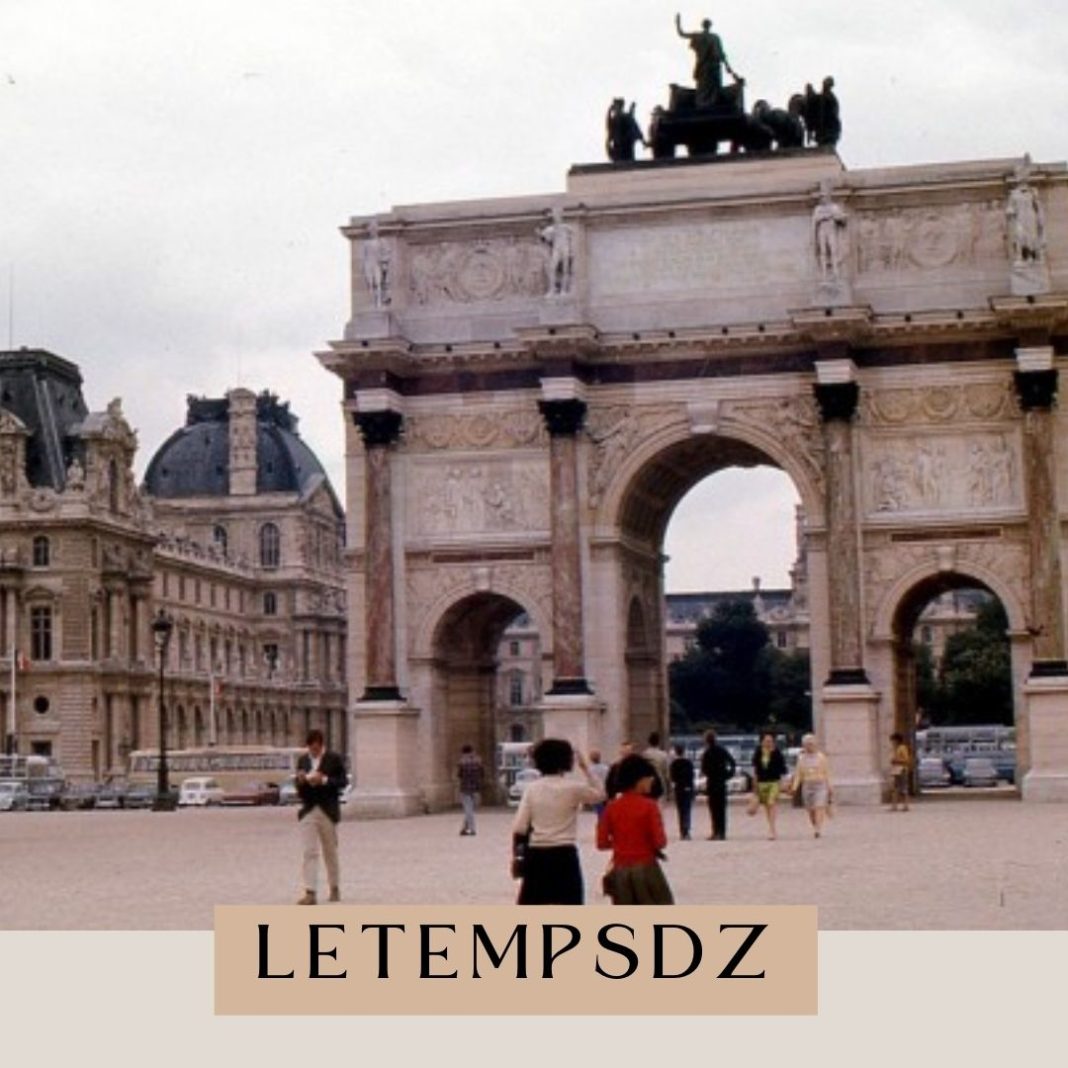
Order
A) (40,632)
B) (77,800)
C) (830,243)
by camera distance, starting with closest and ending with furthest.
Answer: (830,243) → (77,800) → (40,632)

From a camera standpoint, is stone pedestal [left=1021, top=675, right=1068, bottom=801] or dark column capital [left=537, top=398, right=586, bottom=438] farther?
dark column capital [left=537, top=398, right=586, bottom=438]

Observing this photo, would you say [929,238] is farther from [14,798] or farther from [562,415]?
[14,798]

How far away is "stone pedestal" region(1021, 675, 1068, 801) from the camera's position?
136ft

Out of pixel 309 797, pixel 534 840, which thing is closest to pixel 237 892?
pixel 309 797

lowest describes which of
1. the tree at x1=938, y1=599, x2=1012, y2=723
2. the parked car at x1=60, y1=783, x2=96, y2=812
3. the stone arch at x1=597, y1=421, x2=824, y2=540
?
the parked car at x1=60, y1=783, x2=96, y2=812

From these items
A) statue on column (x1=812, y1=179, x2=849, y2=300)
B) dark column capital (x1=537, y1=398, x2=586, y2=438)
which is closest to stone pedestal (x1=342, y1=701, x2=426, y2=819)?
dark column capital (x1=537, y1=398, x2=586, y2=438)

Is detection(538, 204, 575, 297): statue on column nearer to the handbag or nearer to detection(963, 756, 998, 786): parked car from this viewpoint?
detection(963, 756, 998, 786): parked car

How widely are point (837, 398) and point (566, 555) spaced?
225 inches

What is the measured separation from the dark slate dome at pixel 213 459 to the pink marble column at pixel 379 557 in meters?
92.2

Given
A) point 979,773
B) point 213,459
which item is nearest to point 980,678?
point 979,773

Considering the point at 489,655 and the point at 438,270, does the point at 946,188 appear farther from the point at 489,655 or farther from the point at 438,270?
the point at 489,655

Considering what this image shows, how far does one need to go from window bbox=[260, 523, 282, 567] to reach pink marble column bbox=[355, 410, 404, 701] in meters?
91.0

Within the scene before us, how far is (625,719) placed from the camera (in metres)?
44.7

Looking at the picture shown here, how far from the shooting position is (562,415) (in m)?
43.7
